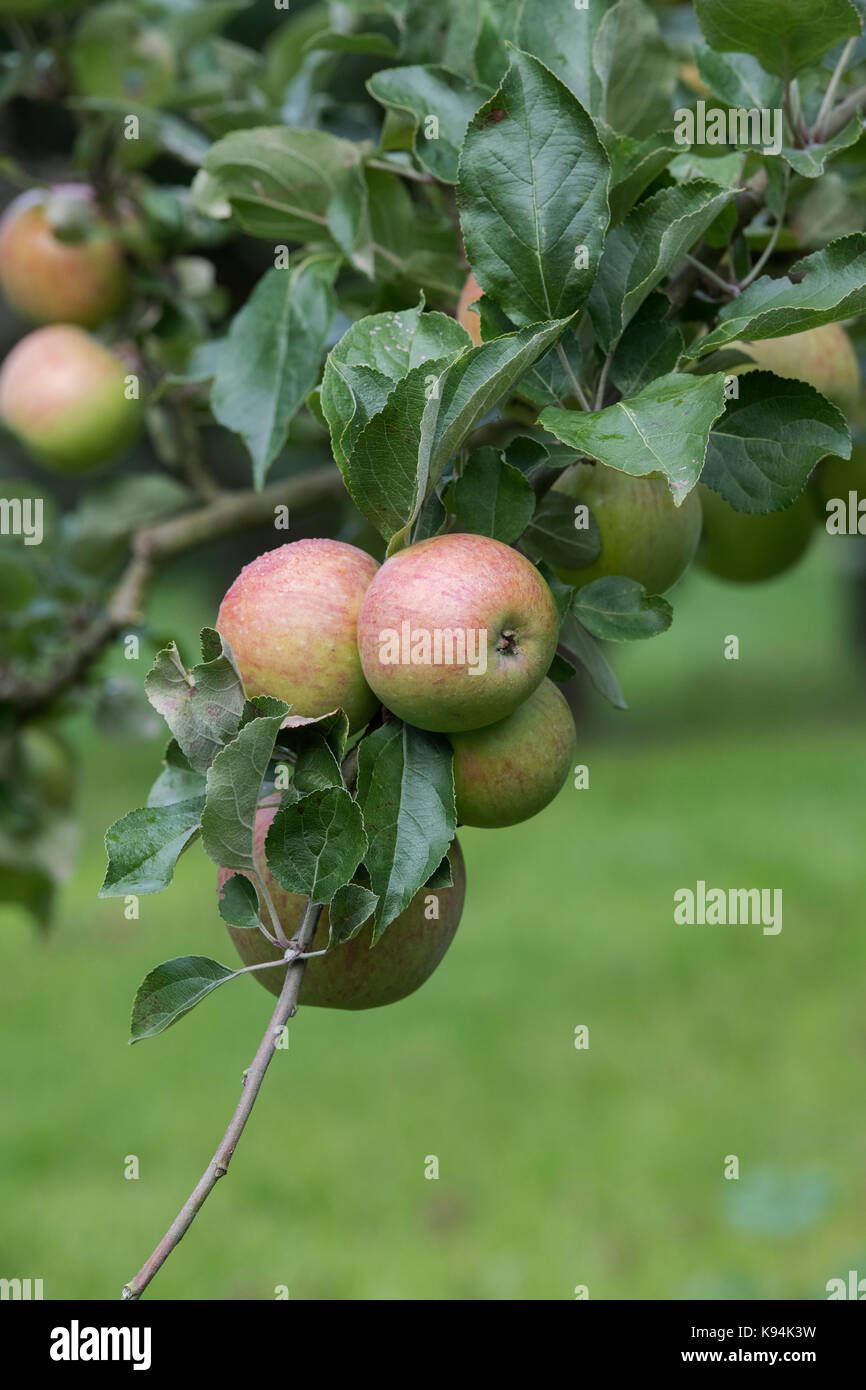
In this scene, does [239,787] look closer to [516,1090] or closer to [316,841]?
[316,841]

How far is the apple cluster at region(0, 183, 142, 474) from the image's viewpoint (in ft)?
4.05

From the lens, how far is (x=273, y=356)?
2.63 feet

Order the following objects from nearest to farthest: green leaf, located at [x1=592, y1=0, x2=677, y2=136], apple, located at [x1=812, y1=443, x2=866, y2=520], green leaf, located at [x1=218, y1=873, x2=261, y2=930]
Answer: green leaf, located at [x1=218, y1=873, x2=261, y2=930], green leaf, located at [x1=592, y1=0, x2=677, y2=136], apple, located at [x1=812, y1=443, x2=866, y2=520]

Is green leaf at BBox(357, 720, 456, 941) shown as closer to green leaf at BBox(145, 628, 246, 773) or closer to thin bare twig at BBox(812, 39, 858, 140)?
green leaf at BBox(145, 628, 246, 773)

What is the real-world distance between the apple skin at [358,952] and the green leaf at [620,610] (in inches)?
4.3

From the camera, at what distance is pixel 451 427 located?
0.50m

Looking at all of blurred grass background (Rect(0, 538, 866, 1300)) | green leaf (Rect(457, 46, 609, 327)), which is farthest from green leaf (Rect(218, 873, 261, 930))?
blurred grass background (Rect(0, 538, 866, 1300))

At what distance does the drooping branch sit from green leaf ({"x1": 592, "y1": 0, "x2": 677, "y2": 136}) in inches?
16.5

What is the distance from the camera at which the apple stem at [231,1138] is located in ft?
1.39

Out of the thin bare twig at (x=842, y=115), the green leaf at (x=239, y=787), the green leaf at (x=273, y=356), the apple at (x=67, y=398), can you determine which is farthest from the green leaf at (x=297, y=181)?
the apple at (x=67, y=398)

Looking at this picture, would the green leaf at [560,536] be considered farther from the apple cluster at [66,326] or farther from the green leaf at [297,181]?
the apple cluster at [66,326]

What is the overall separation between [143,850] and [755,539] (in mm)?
540

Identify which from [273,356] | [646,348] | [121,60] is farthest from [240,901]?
[121,60]

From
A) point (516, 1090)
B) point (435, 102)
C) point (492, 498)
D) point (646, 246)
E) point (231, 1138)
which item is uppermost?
point (435, 102)
